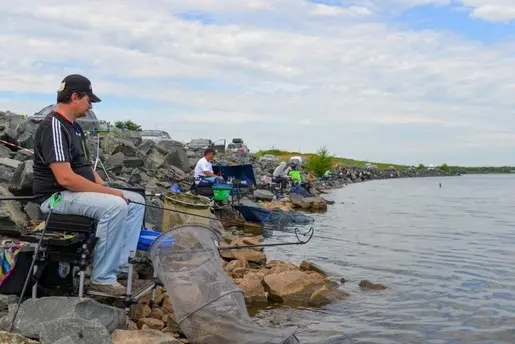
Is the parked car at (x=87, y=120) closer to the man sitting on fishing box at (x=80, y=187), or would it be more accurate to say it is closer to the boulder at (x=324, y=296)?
the boulder at (x=324, y=296)

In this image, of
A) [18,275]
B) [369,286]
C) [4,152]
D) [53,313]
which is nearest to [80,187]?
[18,275]

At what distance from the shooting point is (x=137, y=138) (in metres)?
24.9

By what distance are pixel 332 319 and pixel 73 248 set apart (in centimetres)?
357

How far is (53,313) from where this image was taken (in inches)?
180

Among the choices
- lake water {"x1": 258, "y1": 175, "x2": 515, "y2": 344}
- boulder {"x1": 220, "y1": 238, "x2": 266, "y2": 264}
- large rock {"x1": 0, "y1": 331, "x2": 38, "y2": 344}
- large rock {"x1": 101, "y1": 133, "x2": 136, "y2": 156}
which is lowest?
lake water {"x1": 258, "y1": 175, "x2": 515, "y2": 344}

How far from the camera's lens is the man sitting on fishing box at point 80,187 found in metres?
5.04

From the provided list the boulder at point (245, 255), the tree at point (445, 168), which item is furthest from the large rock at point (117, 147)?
the tree at point (445, 168)

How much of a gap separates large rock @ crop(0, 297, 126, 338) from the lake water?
2.46 m

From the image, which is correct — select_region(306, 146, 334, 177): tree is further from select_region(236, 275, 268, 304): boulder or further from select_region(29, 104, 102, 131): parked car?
select_region(236, 275, 268, 304): boulder

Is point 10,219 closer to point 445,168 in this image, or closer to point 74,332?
point 74,332

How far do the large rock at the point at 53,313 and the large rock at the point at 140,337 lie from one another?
0.46 ft

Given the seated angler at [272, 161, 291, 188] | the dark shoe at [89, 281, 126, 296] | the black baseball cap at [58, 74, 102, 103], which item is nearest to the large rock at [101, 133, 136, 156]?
the seated angler at [272, 161, 291, 188]

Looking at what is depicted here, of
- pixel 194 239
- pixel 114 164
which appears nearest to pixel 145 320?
pixel 194 239

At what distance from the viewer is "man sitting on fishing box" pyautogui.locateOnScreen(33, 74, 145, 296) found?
504cm
